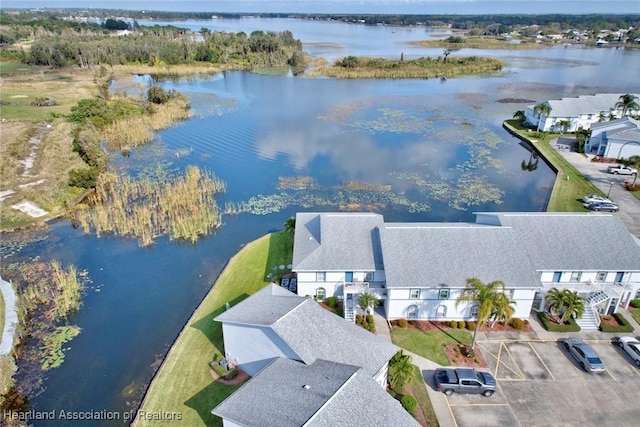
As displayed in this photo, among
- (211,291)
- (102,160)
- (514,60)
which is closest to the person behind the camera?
(211,291)

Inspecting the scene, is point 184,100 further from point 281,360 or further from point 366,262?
point 281,360

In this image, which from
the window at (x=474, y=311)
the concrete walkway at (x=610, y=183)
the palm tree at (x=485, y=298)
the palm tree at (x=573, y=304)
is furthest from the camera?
the concrete walkway at (x=610, y=183)

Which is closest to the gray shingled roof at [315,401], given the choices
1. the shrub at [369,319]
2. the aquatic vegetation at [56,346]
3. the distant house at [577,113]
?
the shrub at [369,319]

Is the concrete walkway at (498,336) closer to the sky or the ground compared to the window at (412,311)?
closer to the ground

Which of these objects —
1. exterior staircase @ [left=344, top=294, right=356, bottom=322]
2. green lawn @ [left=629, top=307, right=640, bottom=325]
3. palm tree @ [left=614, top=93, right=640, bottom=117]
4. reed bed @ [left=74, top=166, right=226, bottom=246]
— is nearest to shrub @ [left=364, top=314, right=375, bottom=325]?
exterior staircase @ [left=344, top=294, right=356, bottom=322]

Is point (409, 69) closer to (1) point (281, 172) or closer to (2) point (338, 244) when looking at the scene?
(1) point (281, 172)

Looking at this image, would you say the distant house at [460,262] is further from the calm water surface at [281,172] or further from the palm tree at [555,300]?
the calm water surface at [281,172]

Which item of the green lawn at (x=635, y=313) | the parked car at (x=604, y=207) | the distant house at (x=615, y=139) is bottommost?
the green lawn at (x=635, y=313)

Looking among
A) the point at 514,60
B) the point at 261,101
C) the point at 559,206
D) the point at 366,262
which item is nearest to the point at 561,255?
the point at 366,262
